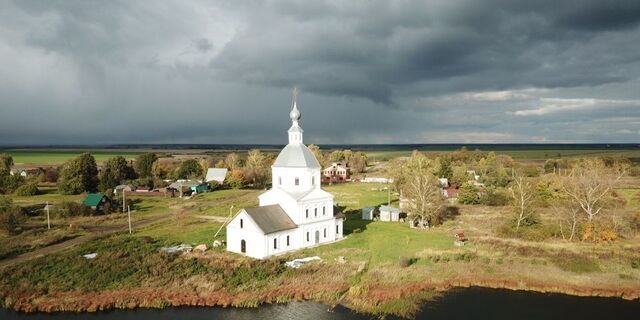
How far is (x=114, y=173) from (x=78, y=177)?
10.1 metres

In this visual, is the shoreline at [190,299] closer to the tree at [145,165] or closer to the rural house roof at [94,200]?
the rural house roof at [94,200]

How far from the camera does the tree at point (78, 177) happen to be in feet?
267

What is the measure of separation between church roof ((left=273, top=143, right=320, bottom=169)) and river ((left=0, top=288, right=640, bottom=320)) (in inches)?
644

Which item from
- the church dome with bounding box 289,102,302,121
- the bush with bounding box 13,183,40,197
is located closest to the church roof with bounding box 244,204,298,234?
the church dome with bounding box 289,102,302,121

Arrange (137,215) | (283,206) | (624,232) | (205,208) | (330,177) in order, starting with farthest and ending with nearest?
1. (330,177)
2. (205,208)
3. (137,215)
4. (624,232)
5. (283,206)

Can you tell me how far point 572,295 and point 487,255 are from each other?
805cm

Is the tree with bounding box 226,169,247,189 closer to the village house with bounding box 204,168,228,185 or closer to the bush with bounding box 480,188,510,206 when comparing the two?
the village house with bounding box 204,168,228,185

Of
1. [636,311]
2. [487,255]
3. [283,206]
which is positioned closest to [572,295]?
[636,311]

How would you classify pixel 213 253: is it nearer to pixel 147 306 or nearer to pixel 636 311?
pixel 147 306

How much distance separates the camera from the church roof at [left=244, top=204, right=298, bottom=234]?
1445 inches

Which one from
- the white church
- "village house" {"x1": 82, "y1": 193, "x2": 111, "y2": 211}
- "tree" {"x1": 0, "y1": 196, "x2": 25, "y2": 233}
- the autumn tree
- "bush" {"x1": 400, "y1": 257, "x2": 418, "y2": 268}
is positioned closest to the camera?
"bush" {"x1": 400, "y1": 257, "x2": 418, "y2": 268}

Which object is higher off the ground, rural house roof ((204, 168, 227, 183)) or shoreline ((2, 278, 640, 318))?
rural house roof ((204, 168, 227, 183))

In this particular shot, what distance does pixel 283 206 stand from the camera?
134 ft

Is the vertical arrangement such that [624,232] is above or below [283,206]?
below
